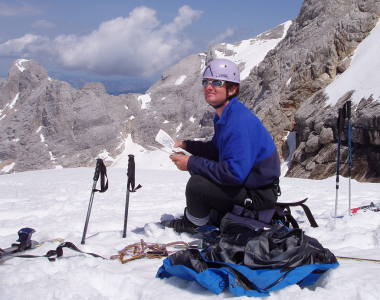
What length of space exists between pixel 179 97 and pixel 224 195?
76.9m

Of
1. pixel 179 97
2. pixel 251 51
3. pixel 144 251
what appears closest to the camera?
pixel 144 251

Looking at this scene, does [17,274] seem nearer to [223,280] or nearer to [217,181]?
[223,280]

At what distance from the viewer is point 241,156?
307cm

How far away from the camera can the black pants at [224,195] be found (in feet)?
11.1

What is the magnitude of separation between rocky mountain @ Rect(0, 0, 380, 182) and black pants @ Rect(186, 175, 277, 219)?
74.9 feet

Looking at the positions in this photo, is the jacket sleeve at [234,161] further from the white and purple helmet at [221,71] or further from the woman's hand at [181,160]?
the white and purple helmet at [221,71]

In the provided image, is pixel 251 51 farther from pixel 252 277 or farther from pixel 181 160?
pixel 252 277

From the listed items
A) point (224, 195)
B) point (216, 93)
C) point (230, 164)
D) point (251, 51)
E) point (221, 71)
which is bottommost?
point (224, 195)

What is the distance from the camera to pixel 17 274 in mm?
2467

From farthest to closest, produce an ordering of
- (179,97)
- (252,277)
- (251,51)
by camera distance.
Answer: (179,97), (251,51), (252,277)

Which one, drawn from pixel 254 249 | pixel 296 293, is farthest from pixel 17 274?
pixel 296 293

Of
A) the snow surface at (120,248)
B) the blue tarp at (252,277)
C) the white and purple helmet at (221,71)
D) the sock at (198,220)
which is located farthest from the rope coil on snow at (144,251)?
the white and purple helmet at (221,71)

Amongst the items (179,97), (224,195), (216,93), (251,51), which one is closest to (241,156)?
(224,195)

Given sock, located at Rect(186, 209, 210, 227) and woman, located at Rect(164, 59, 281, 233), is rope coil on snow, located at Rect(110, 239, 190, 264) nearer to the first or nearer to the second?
sock, located at Rect(186, 209, 210, 227)
